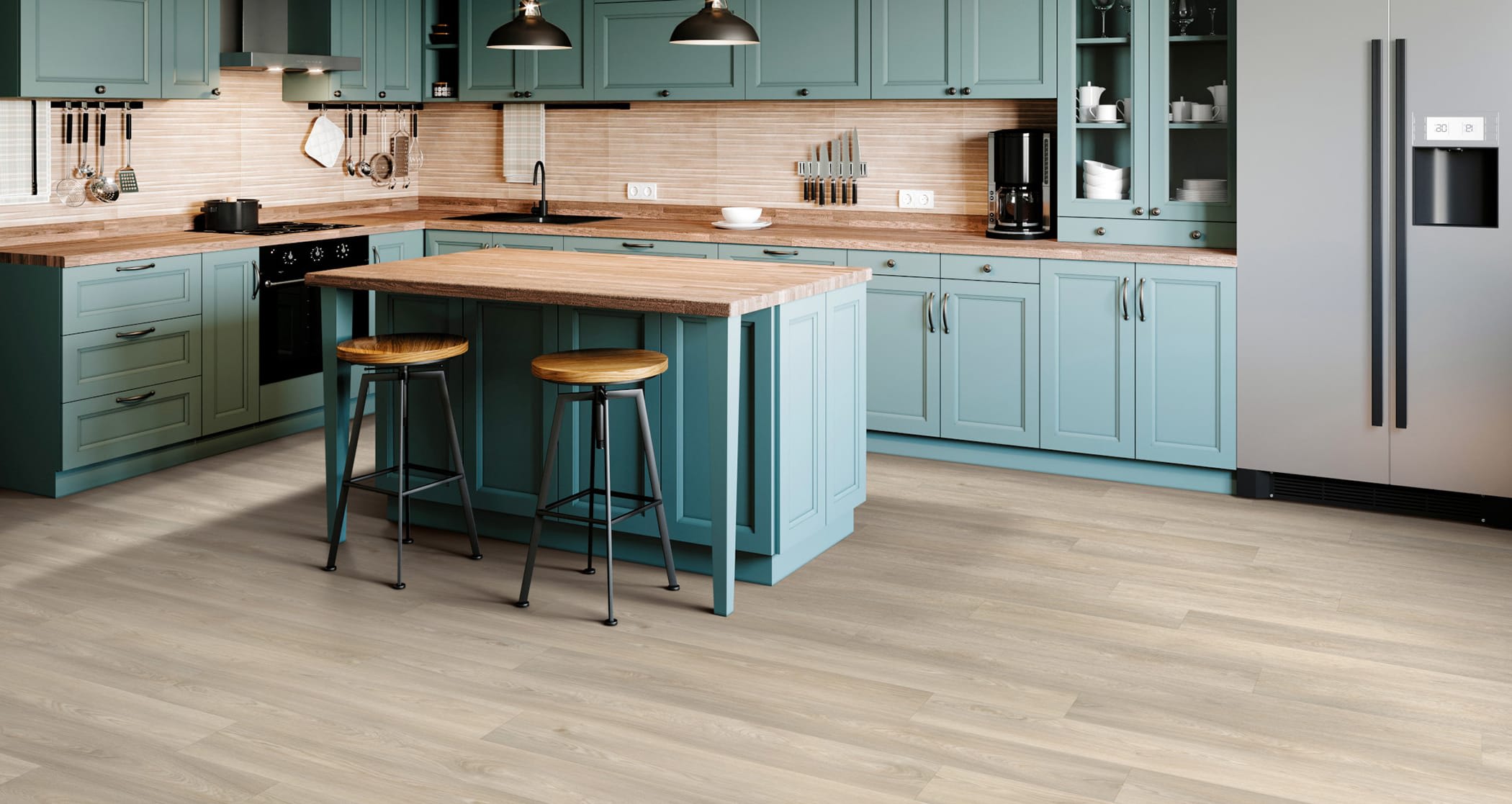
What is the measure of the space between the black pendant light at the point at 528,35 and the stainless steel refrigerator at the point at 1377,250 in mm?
2425

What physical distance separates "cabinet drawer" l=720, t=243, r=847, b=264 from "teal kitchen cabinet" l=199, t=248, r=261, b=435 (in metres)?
2.02

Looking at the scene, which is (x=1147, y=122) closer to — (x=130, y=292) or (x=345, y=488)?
(x=345, y=488)

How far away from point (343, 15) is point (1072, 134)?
349 cm

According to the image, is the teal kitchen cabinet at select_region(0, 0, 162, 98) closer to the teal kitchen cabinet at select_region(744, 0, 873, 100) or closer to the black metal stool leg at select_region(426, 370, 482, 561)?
the black metal stool leg at select_region(426, 370, 482, 561)

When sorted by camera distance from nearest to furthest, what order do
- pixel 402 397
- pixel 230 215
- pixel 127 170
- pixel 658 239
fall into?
pixel 402 397, pixel 127 170, pixel 230 215, pixel 658 239

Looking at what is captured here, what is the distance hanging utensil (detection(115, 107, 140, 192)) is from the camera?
5.57 m

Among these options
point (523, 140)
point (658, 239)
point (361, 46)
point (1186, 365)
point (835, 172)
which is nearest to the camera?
point (1186, 365)

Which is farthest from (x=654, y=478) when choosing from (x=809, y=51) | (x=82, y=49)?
(x=82, y=49)

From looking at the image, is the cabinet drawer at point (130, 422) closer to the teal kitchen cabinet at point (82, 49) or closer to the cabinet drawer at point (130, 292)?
the cabinet drawer at point (130, 292)

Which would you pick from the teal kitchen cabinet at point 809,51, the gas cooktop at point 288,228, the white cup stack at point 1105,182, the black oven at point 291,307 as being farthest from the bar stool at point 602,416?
the gas cooktop at point 288,228

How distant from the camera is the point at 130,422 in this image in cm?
504

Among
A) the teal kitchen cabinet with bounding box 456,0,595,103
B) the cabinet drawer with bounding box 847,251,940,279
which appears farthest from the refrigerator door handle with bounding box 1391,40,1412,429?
the teal kitchen cabinet with bounding box 456,0,595,103

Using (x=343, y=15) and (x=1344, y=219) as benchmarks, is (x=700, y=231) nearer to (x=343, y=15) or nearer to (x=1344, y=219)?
(x=343, y=15)

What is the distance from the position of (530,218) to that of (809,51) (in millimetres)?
1793
